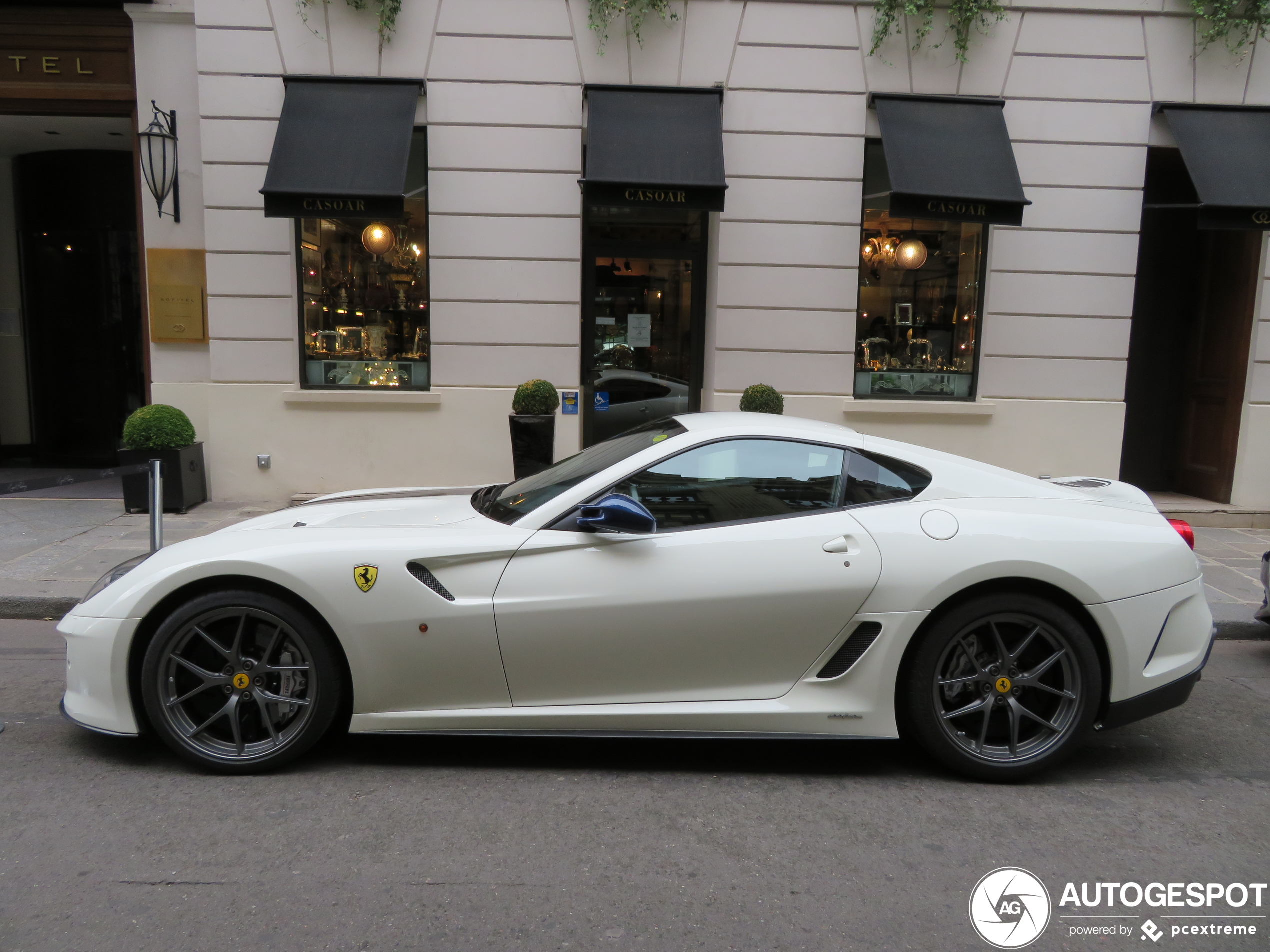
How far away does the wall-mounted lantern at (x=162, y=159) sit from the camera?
30.3 ft

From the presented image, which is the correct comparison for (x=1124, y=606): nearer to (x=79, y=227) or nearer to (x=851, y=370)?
(x=851, y=370)

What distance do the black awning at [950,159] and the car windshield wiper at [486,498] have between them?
5.67 meters

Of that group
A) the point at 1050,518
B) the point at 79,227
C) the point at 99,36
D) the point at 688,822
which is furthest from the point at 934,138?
the point at 79,227

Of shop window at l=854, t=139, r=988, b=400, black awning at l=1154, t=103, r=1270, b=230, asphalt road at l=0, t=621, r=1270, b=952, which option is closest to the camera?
asphalt road at l=0, t=621, r=1270, b=952

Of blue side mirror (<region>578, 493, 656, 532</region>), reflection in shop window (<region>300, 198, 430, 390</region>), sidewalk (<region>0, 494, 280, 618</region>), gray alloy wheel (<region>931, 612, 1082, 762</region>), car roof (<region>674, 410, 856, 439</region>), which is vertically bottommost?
sidewalk (<region>0, 494, 280, 618</region>)

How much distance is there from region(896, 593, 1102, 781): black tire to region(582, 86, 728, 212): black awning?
5781 mm

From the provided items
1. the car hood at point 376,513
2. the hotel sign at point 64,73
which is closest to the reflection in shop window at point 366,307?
the hotel sign at point 64,73

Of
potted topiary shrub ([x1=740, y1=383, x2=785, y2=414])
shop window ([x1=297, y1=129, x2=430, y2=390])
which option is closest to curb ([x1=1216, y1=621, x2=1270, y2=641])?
potted topiary shrub ([x1=740, y1=383, x2=785, y2=414])

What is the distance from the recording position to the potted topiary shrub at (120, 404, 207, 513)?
862cm

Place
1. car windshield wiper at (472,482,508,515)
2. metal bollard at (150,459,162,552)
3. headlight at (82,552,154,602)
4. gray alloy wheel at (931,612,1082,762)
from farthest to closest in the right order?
metal bollard at (150,459,162,552), car windshield wiper at (472,482,508,515), headlight at (82,552,154,602), gray alloy wheel at (931,612,1082,762)

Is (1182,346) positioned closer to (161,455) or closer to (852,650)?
(852,650)

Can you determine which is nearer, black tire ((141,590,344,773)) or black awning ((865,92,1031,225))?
black tire ((141,590,344,773))

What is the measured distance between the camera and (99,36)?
9.41 meters

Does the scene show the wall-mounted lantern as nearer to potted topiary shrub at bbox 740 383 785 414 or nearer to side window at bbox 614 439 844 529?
potted topiary shrub at bbox 740 383 785 414
